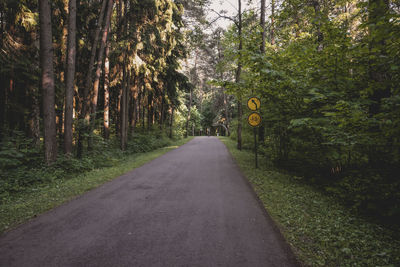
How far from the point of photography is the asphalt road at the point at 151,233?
108 inches

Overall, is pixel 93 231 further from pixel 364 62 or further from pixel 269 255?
pixel 364 62

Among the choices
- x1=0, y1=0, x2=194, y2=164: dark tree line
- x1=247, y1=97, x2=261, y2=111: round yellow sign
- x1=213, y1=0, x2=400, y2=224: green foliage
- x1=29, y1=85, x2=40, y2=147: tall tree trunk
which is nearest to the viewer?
x1=213, y1=0, x2=400, y2=224: green foliage

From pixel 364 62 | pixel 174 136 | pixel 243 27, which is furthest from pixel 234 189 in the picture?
pixel 174 136

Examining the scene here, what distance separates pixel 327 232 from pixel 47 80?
10203 millimetres

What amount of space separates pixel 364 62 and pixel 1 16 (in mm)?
14414

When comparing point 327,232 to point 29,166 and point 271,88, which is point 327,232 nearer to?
point 271,88

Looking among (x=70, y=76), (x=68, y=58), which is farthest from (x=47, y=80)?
(x=68, y=58)

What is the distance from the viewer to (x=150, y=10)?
523 inches

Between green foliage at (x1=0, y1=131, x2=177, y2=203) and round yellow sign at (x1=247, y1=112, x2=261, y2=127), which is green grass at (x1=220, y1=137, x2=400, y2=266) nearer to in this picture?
round yellow sign at (x1=247, y1=112, x2=261, y2=127)

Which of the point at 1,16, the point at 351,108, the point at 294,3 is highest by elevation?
the point at 294,3

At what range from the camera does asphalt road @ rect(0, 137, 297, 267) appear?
274cm

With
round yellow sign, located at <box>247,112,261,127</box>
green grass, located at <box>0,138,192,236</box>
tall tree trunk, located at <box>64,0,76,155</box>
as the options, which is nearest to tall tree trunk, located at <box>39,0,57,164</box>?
tall tree trunk, located at <box>64,0,76,155</box>

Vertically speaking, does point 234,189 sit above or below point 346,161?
below

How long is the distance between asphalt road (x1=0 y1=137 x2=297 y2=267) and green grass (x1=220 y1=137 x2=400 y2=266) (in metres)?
0.28
